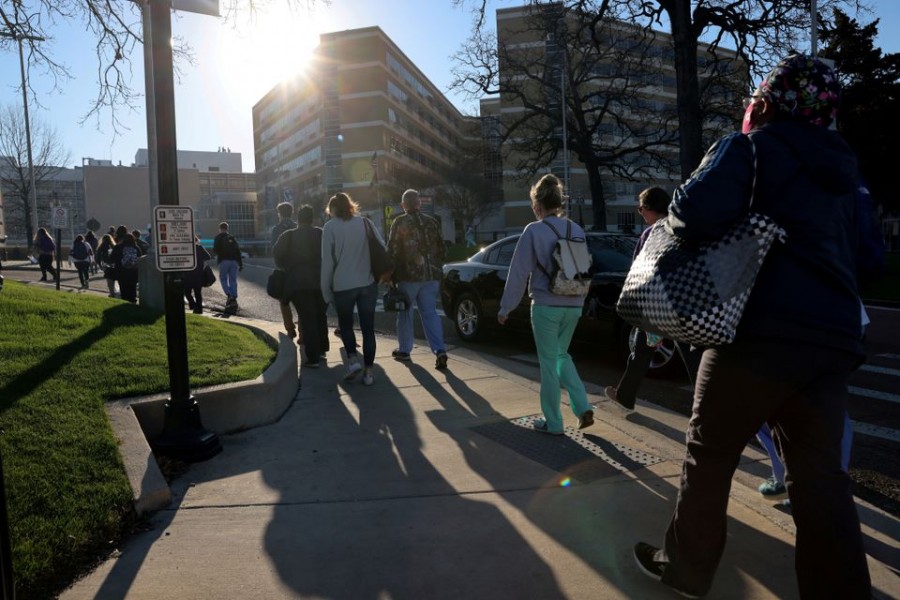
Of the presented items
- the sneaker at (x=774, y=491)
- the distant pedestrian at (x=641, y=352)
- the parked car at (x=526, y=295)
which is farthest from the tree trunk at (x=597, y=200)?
the sneaker at (x=774, y=491)

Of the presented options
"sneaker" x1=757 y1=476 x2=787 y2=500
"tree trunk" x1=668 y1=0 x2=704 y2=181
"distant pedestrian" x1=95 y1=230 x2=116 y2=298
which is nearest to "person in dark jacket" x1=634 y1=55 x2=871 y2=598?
"sneaker" x1=757 y1=476 x2=787 y2=500

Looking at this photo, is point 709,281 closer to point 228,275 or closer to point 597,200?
point 228,275

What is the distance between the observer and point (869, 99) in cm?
3403

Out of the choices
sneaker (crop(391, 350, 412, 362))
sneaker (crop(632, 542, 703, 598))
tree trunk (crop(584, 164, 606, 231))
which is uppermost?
tree trunk (crop(584, 164, 606, 231))

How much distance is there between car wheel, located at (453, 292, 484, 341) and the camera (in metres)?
9.33

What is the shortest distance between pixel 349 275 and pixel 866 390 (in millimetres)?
5115

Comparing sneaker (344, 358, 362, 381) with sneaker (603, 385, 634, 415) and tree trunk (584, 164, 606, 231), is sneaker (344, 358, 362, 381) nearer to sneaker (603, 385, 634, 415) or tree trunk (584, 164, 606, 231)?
sneaker (603, 385, 634, 415)

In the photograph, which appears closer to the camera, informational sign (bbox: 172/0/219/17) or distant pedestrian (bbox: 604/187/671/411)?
informational sign (bbox: 172/0/219/17)

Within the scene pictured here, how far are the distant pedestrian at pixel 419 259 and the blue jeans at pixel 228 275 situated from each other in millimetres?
7302

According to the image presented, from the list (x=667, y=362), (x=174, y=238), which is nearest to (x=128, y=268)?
(x=174, y=238)

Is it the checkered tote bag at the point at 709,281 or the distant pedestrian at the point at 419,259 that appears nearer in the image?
the checkered tote bag at the point at 709,281

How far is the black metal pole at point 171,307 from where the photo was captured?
4.28 metres

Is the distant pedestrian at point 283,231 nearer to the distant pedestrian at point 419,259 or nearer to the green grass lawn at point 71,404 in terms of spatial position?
the green grass lawn at point 71,404

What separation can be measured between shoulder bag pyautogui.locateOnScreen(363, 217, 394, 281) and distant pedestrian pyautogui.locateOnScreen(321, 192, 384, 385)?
40 mm
